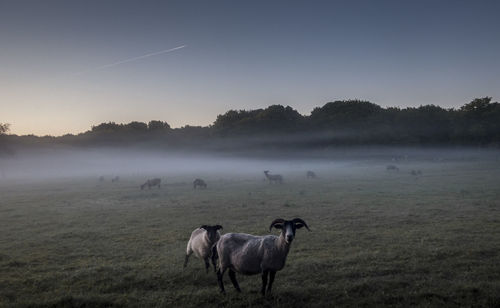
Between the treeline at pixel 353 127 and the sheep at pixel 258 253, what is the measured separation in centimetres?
9481

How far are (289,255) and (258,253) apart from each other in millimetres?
3855

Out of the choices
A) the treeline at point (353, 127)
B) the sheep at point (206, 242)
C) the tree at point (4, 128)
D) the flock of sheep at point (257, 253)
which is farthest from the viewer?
the treeline at point (353, 127)

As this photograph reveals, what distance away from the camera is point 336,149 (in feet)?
328

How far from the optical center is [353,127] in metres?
104

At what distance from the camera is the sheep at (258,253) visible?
27.5ft

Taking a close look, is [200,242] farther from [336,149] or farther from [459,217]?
[336,149]

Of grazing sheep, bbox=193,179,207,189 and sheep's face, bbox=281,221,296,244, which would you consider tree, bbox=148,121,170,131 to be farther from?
sheep's face, bbox=281,221,296,244

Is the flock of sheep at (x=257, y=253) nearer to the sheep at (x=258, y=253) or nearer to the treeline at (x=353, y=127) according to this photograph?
the sheep at (x=258, y=253)

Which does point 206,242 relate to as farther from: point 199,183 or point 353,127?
point 353,127

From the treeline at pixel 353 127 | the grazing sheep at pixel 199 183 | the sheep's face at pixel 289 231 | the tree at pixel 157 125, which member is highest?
the tree at pixel 157 125

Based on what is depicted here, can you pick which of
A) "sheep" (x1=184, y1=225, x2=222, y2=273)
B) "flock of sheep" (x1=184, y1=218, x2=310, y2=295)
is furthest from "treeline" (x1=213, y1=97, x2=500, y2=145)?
"flock of sheep" (x1=184, y1=218, x2=310, y2=295)

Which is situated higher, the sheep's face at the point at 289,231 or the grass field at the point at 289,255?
the sheep's face at the point at 289,231

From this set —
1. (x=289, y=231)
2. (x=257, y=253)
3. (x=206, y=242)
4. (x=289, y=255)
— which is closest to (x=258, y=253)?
(x=257, y=253)

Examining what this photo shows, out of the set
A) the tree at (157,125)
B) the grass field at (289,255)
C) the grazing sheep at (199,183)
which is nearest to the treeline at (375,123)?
the tree at (157,125)
